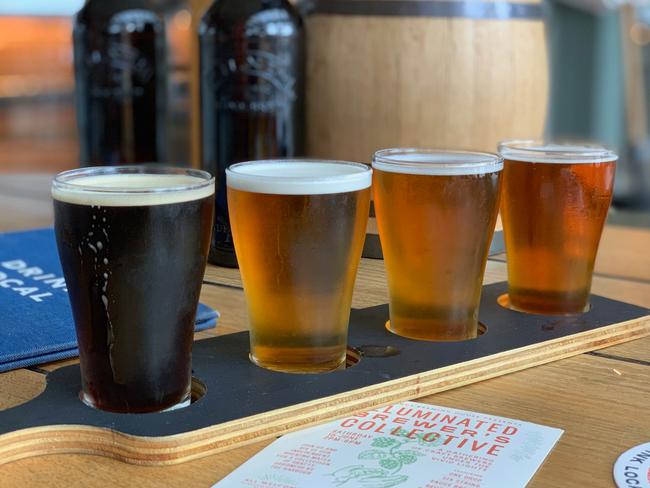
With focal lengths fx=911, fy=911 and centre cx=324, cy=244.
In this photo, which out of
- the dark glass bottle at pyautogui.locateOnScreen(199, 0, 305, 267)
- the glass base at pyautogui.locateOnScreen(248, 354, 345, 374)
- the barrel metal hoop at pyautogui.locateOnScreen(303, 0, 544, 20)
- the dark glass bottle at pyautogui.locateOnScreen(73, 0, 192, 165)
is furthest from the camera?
the dark glass bottle at pyautogui.locateOnScreen(73, 0, 192, 165)

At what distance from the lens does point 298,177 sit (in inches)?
28.2

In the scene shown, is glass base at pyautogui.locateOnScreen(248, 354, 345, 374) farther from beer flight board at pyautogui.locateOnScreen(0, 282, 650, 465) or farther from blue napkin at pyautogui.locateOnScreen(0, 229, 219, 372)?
blue napkin at pyautogui.locateOnScreen(0, 229, 219, 372)

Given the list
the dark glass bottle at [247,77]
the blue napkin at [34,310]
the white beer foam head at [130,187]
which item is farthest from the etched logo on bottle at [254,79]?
the white beer foam head at [130,187]

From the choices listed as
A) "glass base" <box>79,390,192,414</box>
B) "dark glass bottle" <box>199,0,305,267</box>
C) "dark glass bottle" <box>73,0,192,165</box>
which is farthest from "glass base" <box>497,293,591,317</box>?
"dark glass bottle" <box>73,0,192,165</box>

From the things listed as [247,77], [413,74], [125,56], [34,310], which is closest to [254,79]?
[247,77]

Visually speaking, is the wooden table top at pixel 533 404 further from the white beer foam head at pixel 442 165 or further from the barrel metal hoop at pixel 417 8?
the barrel metal hoop at pixel 417 8

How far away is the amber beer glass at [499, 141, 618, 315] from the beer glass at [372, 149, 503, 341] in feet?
0.28

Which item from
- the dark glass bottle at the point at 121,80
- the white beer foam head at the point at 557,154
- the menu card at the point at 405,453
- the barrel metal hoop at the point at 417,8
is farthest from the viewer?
the dark glass bottle at the point at 121,80

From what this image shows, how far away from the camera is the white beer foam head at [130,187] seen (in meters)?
0.63

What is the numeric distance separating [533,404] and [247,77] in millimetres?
773

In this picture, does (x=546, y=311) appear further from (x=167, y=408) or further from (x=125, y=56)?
(x=125, y=56)

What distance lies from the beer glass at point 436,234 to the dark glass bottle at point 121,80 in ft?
3.02

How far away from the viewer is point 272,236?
73 cm

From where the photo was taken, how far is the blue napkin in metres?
0.83
